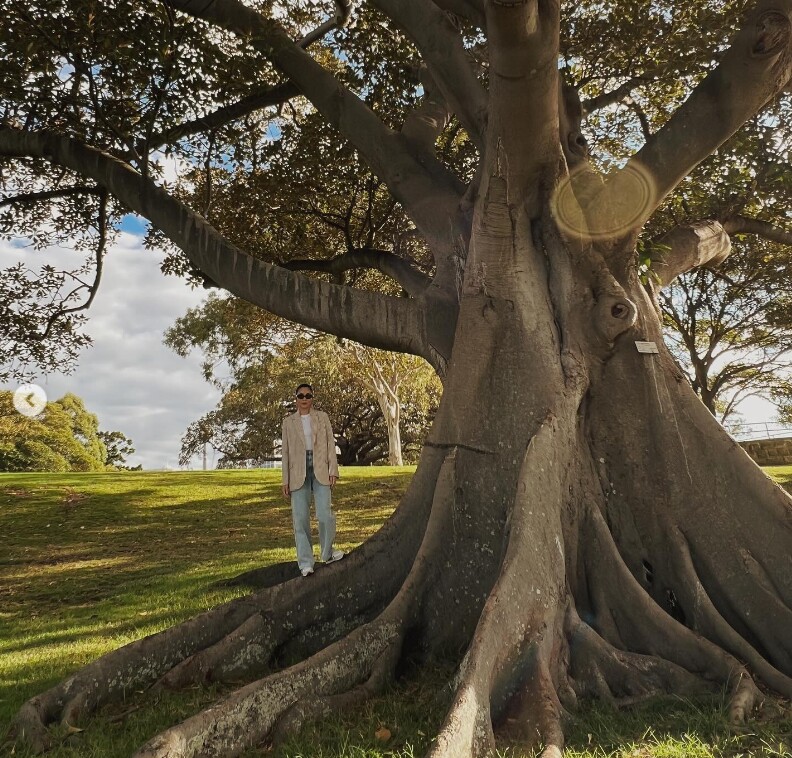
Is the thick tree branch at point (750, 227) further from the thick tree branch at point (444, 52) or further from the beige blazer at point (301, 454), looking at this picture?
the beige blazer at point (301, 454)

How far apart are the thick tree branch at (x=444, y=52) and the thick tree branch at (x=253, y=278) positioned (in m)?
2.00

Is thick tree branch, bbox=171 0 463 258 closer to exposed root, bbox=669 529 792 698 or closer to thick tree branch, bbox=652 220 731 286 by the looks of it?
thick tree branch, bbox=652 220 731 286

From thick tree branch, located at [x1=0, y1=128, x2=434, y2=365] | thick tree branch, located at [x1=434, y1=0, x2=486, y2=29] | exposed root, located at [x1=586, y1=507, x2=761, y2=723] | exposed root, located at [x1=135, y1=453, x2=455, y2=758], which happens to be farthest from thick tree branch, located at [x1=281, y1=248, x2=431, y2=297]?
exposed root, located at [x1=586, y1=507, x2=761, y2=723]

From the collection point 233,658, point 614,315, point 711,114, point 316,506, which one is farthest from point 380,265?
point 233,658

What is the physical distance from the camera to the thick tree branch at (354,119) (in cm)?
695

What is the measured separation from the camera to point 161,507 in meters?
15.2

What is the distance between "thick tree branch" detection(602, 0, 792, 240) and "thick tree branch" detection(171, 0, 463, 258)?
1890 millimetres

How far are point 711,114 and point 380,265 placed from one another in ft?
14.6

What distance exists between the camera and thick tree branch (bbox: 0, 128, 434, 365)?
263 inches

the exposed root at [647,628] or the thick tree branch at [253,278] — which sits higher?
the thick tree branch at [253,278]

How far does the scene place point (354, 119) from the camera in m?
7.07

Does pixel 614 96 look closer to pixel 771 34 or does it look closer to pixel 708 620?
pixel 771 34

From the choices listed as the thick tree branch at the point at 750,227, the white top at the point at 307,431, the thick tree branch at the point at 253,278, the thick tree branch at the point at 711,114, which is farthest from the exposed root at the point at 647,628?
the thick tree branch at the point at 750,227

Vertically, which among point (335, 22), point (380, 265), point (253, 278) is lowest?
point (253, 278)
